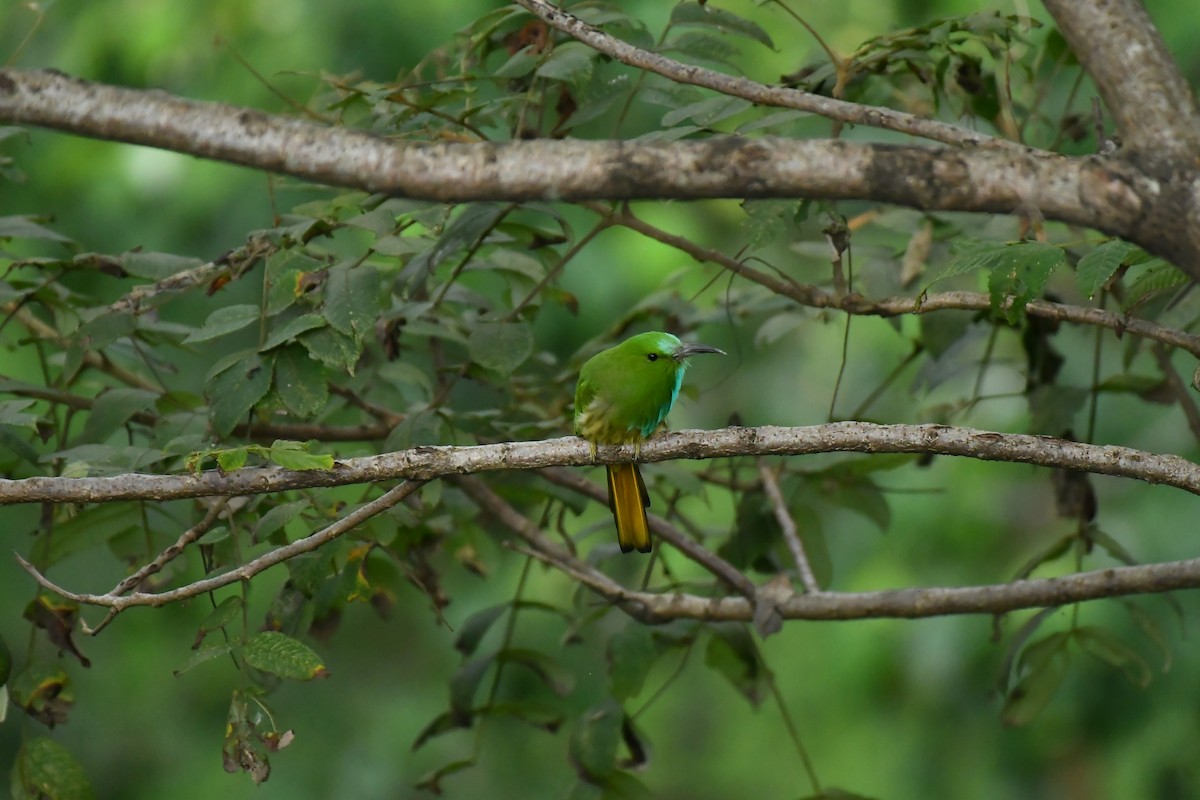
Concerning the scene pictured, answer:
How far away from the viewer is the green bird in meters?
2.53

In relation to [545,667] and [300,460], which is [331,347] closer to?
[300,460]

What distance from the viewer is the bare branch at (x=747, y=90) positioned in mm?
1873

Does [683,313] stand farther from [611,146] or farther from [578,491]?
[611,146]

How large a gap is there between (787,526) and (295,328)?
1.10 meters

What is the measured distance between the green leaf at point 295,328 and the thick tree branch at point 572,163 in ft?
2.83

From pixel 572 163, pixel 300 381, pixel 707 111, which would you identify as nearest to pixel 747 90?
pixel 707 111

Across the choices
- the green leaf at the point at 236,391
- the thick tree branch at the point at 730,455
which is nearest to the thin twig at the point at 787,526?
the thick tree branch at the point at 730,455

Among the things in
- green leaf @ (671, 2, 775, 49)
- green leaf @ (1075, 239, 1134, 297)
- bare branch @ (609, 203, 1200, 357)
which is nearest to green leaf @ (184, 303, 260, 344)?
bare branch @ (609, 203, 1200, 357)

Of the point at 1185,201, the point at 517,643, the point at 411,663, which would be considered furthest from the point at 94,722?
the point at 1185,201

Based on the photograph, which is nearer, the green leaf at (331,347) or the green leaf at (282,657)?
the green leaf at (282,657)

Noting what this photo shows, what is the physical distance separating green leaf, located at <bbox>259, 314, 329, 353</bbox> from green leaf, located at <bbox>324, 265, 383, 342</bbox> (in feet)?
0.08

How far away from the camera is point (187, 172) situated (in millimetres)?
5230

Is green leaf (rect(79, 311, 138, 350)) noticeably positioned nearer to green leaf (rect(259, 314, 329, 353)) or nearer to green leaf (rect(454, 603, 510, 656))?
green leaf (rect(259, 314, 329, 353))

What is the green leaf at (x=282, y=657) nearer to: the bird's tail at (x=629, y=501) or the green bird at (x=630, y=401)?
the green bird at (x=630, y=401)
